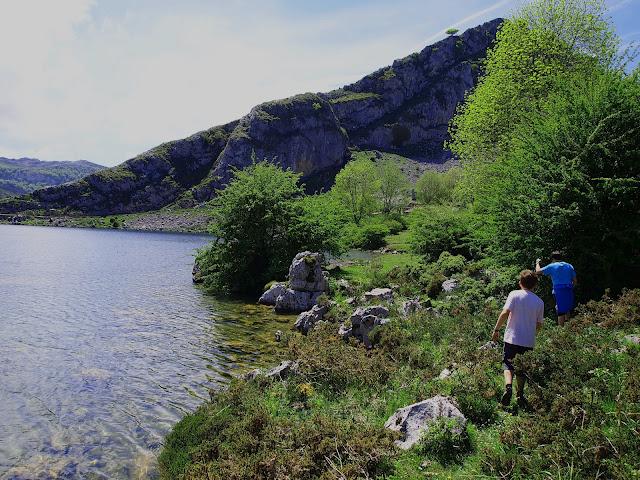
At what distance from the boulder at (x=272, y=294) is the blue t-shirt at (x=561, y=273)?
17.8m

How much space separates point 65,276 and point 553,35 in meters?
47.3

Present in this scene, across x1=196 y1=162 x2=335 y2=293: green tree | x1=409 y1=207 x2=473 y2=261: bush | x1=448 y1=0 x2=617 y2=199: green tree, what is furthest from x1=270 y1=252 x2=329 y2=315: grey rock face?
x1=448 y1=0 x2=617 y2=199: green tree

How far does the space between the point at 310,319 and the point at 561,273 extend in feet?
38.4

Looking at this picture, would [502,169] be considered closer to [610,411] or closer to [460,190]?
[610,411]

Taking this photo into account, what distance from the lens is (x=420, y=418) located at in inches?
345

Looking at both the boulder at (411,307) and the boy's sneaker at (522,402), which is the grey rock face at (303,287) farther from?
the boy's sneaker at (522,402)

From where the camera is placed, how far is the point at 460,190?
37094mm

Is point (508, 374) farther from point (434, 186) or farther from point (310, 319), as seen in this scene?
point (434, 186)

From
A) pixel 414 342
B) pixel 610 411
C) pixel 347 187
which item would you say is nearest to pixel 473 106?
pixel 414 342

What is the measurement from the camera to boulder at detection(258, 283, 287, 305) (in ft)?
93.5

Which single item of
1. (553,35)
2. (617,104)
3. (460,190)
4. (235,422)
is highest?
(553,35)

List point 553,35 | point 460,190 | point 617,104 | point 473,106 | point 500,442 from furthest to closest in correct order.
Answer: point 460,190 < point 473,106 < point 553,35 < point 617,104 < point 500,442

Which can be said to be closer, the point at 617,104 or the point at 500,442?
the point at 500,442

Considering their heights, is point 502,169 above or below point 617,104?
below
